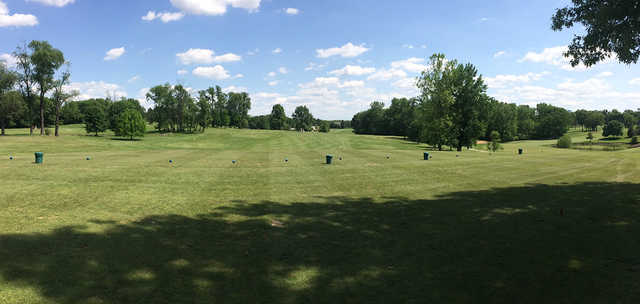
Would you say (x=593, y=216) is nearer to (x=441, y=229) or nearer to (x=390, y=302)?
(x=441, y=229)

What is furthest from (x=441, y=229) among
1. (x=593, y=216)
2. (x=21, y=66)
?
(x=21, y=66)

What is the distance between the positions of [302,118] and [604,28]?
Answer: 152 metres

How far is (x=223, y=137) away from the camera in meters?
82.6

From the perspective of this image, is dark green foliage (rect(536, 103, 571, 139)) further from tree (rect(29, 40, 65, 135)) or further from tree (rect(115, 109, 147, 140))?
tree (rect(29, 40, 65, 135))

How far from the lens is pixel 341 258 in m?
7.28

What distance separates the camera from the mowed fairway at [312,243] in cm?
579

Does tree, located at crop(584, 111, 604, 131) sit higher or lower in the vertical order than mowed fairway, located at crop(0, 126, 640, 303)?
higher

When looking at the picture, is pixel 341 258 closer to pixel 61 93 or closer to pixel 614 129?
pixel 61 93

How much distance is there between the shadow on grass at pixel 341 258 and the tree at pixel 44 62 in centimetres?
7453

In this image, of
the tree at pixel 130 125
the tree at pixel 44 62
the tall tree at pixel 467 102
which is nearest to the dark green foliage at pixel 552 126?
the tall tree at pixel 467 102

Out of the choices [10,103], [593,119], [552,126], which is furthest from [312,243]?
[593,119]

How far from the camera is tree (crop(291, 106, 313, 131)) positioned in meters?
161

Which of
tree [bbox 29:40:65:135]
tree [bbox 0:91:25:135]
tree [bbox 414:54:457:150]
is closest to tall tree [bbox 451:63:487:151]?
tree [bbox 414:54:457:150]

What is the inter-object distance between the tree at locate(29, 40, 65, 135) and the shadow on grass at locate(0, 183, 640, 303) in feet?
245
